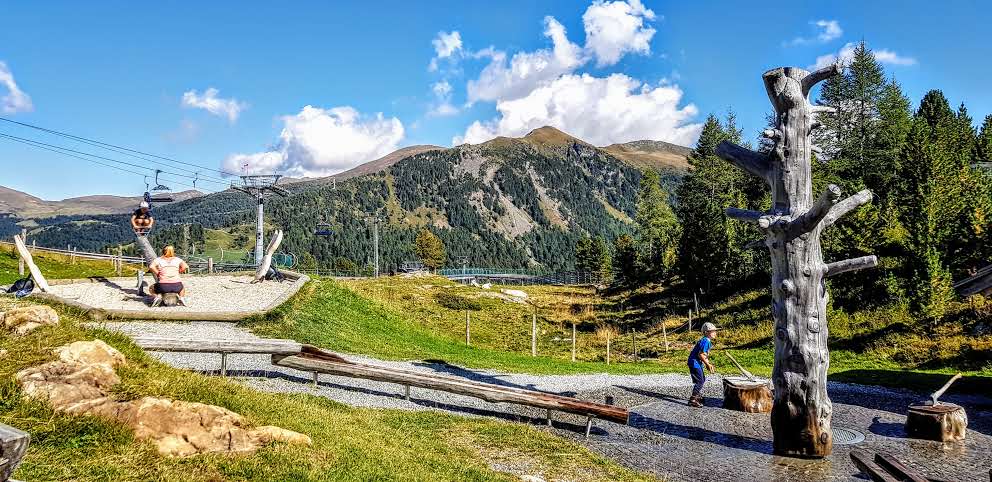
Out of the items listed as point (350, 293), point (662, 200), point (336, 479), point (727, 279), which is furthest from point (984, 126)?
point (336, 479)

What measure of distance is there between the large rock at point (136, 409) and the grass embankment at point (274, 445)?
0.15 m

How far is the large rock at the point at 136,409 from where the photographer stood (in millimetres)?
6715

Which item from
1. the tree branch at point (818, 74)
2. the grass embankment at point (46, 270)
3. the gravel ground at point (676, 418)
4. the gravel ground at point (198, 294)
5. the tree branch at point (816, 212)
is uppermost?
the tree branch at point (818, 74)

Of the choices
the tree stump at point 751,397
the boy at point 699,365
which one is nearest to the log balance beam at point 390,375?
the boy at point 699,365

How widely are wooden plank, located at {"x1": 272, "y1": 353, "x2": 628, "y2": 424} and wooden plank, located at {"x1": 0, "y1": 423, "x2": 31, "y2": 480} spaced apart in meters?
10.2

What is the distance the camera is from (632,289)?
246 feet

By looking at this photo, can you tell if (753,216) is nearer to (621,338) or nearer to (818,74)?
(818,74)

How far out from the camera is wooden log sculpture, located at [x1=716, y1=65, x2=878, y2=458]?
1106 centimetres

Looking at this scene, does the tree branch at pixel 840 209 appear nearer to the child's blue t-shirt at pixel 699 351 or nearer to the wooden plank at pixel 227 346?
the child's blue t-shirt at pixel 699 351

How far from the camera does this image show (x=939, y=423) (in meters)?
11.9

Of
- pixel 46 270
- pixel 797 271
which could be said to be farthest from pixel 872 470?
pixel 46 270

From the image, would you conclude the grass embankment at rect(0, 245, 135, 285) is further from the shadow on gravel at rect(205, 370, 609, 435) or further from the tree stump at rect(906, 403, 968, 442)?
the tree stump at rect(906, 403, 968, 442)

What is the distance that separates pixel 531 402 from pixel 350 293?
21.4m

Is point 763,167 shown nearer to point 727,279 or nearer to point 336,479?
point 336,479
